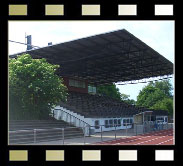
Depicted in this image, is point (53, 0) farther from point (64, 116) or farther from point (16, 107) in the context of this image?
point (64, 116)

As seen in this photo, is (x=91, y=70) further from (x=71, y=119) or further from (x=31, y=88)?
(x=31, y=88)

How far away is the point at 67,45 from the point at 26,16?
2079 centimetres

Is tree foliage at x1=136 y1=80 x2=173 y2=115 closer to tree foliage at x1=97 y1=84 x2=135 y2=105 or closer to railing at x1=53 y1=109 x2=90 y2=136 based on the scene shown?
tree foliage at x1=97 y1=84 x2=135 y2=105

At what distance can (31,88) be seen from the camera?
22812mm

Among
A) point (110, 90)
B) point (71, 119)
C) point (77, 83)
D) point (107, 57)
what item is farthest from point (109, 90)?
point (71, 119)

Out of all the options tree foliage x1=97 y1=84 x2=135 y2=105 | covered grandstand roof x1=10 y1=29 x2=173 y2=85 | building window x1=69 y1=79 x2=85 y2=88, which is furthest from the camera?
tree foliage x1=97 y1=84 x2=135 y2=105

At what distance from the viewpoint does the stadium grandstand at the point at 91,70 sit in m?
24.6

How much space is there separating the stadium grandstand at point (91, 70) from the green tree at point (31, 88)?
4.63ft

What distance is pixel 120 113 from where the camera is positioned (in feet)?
119

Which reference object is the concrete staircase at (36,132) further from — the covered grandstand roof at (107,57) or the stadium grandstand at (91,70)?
the covered grandstand roof at (107,57)

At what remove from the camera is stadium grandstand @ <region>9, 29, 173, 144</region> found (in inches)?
970

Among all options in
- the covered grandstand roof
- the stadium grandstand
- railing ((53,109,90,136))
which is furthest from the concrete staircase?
the covered grandstand roof

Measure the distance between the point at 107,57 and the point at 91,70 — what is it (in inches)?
303

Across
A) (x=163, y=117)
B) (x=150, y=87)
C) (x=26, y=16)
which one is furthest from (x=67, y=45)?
(x=150, y=87)
